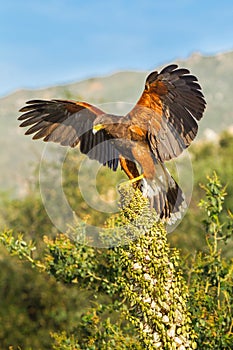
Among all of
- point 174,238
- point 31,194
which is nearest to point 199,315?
point 174,238

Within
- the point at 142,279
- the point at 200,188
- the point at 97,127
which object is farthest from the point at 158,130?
the point at 200,188

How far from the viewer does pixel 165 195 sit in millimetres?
6234

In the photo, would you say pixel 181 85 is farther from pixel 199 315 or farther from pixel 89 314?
pixel 89 314

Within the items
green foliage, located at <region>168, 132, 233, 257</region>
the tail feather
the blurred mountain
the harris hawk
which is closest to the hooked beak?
the harris hawk

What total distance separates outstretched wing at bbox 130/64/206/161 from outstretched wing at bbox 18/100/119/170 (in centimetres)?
68

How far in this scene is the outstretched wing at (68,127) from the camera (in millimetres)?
6707

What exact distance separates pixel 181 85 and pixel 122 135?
712 millimetres

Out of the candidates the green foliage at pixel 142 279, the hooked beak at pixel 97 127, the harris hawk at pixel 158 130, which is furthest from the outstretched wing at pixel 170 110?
the green foliage at pixel 142 279

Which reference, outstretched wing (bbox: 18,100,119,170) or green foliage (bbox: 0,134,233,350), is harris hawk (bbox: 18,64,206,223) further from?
green foliage (bbox: 0,134,233,350)

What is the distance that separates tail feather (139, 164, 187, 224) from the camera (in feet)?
19.8

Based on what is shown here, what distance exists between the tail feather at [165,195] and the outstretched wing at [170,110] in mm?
187

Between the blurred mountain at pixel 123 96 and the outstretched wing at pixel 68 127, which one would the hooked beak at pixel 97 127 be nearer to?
the outstretched wing at pixel 68 127

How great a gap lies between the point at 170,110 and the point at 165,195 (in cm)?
81

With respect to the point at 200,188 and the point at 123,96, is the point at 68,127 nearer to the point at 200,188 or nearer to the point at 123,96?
the point at 200,188
